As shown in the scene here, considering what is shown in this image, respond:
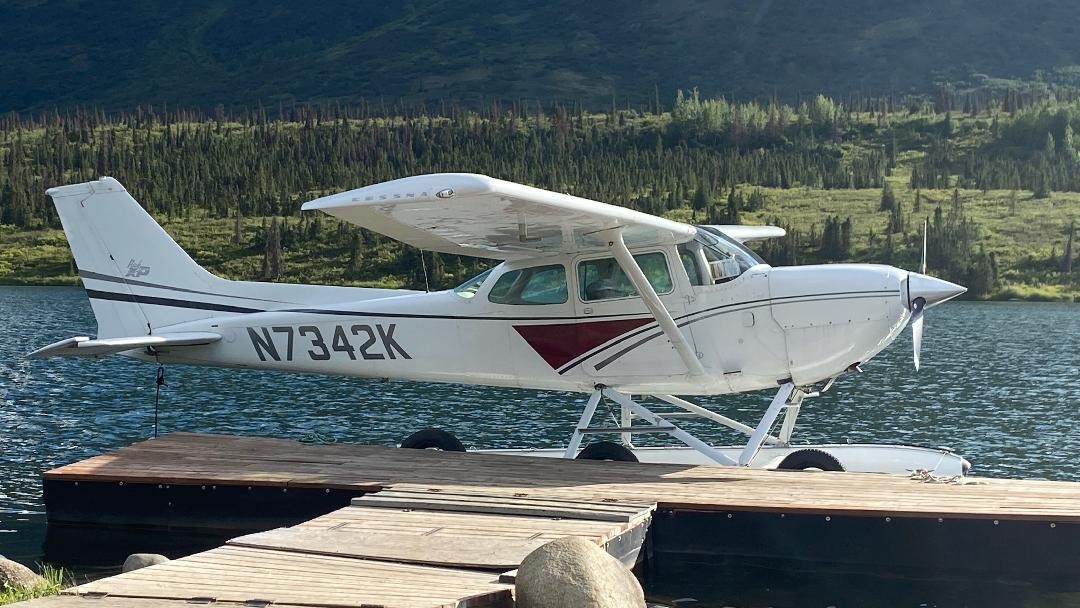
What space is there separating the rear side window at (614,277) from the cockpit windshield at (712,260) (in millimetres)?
232

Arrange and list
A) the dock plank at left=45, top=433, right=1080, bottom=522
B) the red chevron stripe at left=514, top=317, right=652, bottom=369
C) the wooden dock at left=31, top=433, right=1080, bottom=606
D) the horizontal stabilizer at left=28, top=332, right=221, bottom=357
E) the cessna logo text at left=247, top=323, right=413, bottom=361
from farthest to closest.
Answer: the cessna logo text at left=247, top=323, right=413, bottom=361
the red chevron stripe at left=514, top=317, right=652, bottom=369
the horizontal stabilizer at left=28, top=332, right=221, bottom=357
the dock plank at left=45, top=433, right=1080, bottom=522
the wooden dock at left=31, top=433, right=1080, bottom=606

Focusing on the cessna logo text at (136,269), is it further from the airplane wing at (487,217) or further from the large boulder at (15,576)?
the large boulder at (15,576)

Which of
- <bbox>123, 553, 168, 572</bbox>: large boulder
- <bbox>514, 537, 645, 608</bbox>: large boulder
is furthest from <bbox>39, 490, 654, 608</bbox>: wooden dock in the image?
<bbox>123, 553, 168, 572</bbox>: large boulder

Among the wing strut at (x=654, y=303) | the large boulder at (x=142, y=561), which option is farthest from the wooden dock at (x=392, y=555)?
the wing strut at (x=654, y=303)

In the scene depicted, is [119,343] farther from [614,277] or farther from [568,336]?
[614,277]

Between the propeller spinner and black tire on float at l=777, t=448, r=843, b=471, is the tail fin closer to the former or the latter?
black tire on float at l=777, t=448, r=843, b=471

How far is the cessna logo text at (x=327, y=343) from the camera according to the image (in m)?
12.9

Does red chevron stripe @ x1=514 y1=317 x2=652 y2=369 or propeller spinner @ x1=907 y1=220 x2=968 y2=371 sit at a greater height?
propeller spinner @ x1=907 y1=220 x2=968 y2=371

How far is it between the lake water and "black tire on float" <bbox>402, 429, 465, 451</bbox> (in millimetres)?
3702

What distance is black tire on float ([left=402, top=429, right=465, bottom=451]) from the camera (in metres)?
13.1

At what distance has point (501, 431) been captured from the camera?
65.4 ft

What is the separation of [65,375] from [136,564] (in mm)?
19759

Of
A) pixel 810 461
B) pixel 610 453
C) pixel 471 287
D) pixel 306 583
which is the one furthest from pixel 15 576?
pixel 810 461

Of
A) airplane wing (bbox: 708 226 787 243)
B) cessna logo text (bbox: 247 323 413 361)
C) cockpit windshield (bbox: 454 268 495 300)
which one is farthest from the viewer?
airplane wing (bbox: 708 226 787 243)
